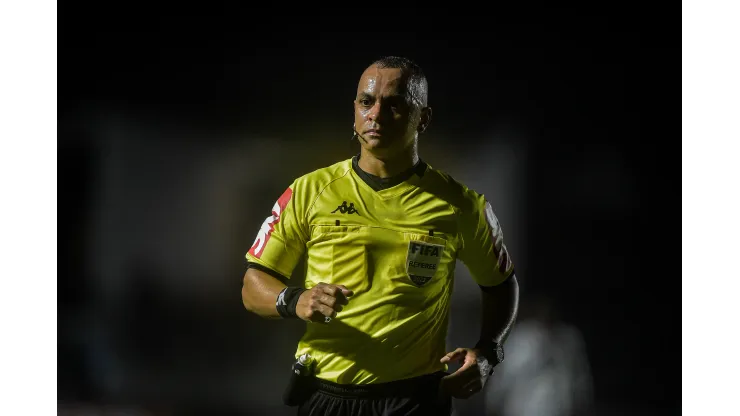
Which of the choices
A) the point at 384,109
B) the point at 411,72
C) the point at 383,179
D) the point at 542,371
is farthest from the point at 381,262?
the point at 542,371

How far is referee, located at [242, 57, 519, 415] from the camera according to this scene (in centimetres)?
250

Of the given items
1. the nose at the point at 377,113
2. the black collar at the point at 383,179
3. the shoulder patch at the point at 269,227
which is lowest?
the shoulder patch at the point at 269,227

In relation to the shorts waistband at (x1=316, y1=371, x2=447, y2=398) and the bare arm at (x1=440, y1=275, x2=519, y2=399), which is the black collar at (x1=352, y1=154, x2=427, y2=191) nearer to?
the bare arm at (x1=440, y1=275, x2=519, y2=399)

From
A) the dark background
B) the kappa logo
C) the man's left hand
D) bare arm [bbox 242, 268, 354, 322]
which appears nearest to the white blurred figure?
the dark background

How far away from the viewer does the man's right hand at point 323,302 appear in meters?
2.24

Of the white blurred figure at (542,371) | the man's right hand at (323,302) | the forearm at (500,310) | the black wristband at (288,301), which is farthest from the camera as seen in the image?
the white blurred figure at (542,371)

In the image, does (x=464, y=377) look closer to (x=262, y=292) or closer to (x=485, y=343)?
(x=485, y=343)

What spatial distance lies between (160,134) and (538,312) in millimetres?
1779

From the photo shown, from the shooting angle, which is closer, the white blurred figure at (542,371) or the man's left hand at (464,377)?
the man's left hand at (464,377)

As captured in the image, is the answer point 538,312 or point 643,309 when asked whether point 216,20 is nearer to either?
point 538,312

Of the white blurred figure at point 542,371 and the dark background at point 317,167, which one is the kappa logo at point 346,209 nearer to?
the dark background at point 317,167

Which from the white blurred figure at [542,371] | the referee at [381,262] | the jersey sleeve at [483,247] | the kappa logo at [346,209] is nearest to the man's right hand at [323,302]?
the referee at [381,262]

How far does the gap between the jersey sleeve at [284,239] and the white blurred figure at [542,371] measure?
3.35ft

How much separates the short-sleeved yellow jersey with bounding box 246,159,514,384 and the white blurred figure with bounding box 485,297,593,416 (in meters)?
0.58
